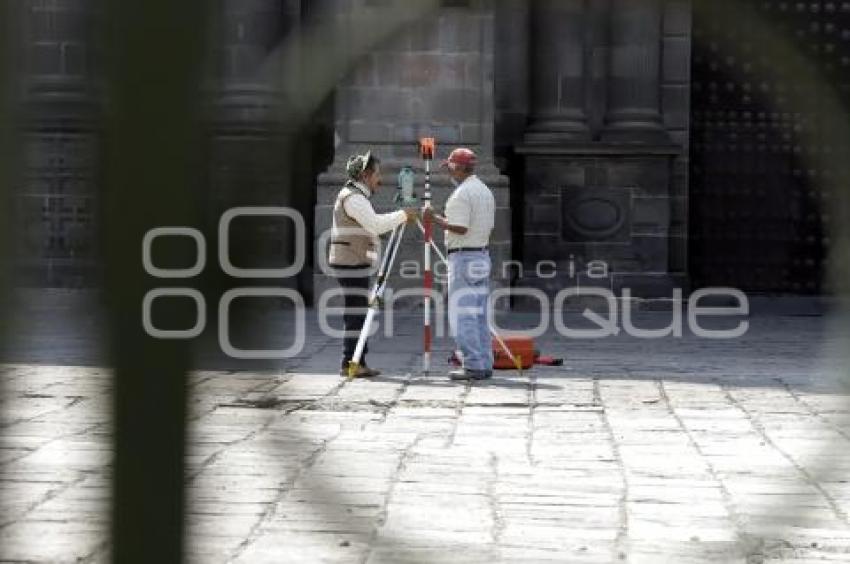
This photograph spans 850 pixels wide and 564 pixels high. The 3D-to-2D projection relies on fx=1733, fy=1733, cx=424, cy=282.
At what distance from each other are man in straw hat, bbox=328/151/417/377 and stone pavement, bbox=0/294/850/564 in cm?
30

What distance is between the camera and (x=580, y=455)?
22.4 ft

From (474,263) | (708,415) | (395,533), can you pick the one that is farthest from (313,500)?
(474,263)

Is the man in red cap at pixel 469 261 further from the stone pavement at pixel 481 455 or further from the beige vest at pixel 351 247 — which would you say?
the beige vest at pixel 351 247

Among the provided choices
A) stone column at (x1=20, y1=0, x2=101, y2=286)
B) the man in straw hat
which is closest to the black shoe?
the man in straw hat

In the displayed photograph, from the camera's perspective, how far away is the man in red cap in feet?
33.3

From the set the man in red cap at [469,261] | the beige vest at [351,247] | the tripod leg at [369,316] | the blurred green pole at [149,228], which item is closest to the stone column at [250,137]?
the blurred green pole at [149,228]

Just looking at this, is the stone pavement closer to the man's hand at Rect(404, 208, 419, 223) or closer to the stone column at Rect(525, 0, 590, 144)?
the man's hand at Rect(404, 208, 419, 223)

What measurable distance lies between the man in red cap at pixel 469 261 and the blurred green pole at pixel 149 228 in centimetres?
907

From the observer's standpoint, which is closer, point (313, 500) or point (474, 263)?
point (313, 500)

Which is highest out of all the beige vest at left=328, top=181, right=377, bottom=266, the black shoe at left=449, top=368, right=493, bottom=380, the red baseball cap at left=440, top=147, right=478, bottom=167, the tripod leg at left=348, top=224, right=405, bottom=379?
the red baseball cap at left=440, top=147, right=478, bottom=167

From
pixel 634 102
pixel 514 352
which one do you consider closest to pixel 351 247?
pixel 514 352

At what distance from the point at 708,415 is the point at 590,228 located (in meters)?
9.09

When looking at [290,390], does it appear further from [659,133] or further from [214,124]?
[659,133]

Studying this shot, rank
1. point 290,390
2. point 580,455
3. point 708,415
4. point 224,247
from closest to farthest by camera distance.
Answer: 1. point 224,247
2. point 290,390
3. point 580,455
4. point 708,415
